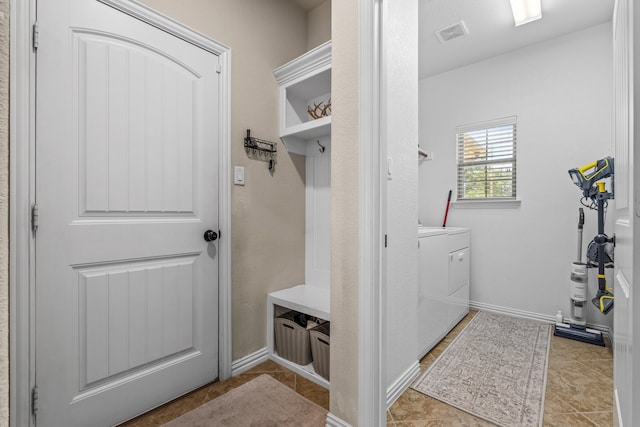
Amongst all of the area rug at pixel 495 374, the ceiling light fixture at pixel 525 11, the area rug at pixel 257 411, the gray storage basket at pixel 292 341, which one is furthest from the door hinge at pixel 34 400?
the ceiling light fixture at pixel 525 11

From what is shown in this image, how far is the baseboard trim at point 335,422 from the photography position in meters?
1.35

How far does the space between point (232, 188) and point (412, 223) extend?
1.12m

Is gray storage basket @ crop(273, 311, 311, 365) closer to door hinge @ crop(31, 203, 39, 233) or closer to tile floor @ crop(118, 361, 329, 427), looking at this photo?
tile floor @ crop(118, 361, 329, 427)

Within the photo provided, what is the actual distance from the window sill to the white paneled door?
8.46 ft

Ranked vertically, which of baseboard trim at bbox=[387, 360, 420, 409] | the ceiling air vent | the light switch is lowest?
baseboard trim at bbox=[387, 360, 420, 409]

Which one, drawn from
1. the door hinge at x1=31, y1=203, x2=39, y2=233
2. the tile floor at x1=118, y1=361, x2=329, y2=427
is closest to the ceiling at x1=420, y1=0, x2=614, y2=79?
the door hinge at x1=31, y1=203, x2=39, y2=233

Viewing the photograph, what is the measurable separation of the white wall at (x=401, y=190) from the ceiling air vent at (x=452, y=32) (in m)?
0.98

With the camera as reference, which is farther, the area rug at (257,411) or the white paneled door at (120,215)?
the area rug at (257,411)

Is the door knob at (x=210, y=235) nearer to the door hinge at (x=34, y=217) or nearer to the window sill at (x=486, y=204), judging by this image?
the door hinge at (x=34, y=217)

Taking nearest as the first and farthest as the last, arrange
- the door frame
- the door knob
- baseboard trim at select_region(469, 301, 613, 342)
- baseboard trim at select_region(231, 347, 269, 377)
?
the door frame < the door knob < baseboard trim at select_region(231, 347, 269, 377) < baseboard trim at select_region(469, 301, 613, 342)

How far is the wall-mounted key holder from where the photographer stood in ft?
6.35

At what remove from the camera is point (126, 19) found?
57.1 inches

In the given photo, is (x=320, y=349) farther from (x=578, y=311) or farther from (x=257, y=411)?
(x=578, y=311)

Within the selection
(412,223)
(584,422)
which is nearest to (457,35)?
(412,223)
